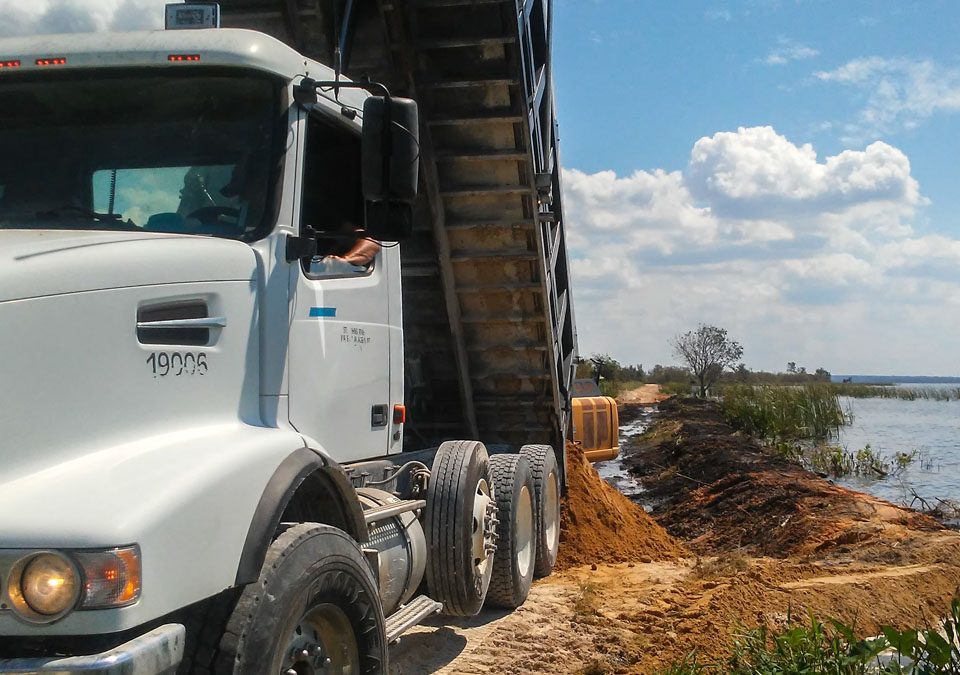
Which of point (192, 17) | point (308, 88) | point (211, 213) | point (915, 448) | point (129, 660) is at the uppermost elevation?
point (192, 17)

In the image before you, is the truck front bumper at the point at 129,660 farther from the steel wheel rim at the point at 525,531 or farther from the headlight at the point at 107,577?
the steel wheel rim at the point at 525,531

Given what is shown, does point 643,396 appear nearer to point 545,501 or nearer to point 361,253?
point 545,501

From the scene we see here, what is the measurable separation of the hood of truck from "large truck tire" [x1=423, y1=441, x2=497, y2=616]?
241 cm

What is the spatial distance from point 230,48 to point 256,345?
1203 mm

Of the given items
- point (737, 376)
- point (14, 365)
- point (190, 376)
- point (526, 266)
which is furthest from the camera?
point (737, 376)

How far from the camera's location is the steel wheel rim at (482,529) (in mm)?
5897

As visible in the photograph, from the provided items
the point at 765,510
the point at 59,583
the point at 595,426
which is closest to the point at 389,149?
the point at 59,583

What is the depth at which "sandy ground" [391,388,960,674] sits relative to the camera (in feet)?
19.1

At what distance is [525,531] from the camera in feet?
24.5

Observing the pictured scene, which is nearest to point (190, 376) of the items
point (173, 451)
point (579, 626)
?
point (173, 451)

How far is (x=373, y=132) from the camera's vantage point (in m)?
3.63

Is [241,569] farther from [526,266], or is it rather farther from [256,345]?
[526,266]

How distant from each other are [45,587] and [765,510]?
1084cm

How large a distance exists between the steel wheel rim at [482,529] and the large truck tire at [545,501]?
4.21 feet
